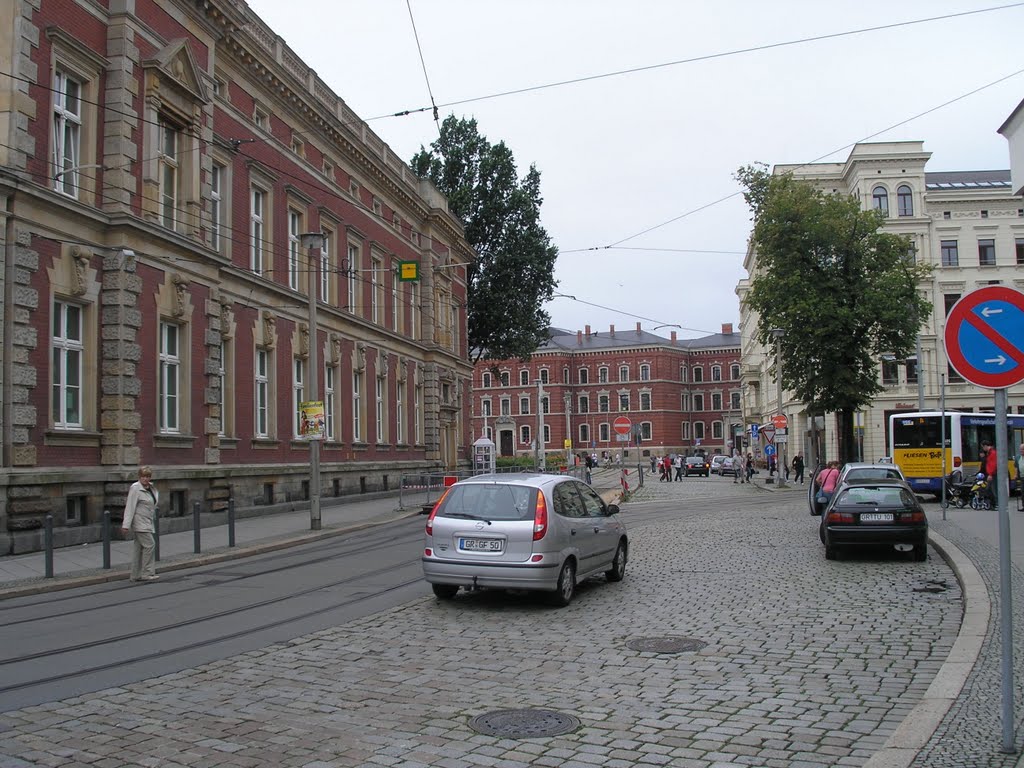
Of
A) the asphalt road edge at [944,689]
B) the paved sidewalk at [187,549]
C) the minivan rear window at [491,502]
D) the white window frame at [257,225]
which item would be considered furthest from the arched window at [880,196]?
the minivan rear window at [491,502]

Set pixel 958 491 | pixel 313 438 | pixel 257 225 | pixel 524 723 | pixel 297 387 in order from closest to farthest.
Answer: pixel 524 723 → pixel 313 438 → pixel 958 491 → pixel 257 225 → pixel 297 387

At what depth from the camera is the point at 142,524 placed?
1425 cm

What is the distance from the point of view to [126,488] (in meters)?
20.4

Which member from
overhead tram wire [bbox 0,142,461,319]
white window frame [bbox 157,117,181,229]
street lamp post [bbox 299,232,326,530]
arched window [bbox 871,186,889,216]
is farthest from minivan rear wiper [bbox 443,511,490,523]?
arched window [bbox 871,186,889,216]

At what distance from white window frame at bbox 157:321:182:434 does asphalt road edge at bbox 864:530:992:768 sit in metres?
18.0

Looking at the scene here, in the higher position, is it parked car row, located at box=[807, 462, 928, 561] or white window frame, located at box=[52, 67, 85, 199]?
white window frame, located at box=[52, 67, 85, 199]

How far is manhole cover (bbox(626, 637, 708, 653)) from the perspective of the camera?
8.59 m

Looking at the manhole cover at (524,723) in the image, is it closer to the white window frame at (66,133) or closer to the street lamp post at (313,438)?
the white window frame at (66,133)

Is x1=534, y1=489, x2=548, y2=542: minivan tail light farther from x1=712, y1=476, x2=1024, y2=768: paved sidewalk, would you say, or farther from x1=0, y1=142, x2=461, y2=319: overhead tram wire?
x1=0, y1=142, x2=461, y2=319: overhead tram wire

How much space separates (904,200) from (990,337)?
60824 millimetres

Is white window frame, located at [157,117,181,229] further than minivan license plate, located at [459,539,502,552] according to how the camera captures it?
Yes

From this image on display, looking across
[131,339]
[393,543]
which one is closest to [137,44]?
[131,339]

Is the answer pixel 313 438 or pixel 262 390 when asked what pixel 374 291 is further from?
pixel 313 438

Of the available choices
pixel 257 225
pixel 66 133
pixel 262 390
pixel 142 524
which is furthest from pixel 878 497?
pixel 257 225
